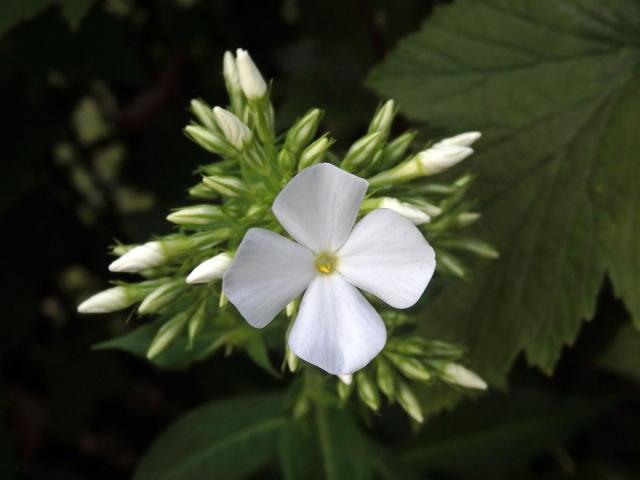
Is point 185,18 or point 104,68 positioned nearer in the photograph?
point 104,68

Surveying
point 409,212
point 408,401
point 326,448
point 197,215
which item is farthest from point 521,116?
point 326,448

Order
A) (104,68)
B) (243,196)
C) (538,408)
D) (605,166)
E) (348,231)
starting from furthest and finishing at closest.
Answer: (538,408) → (104,68) → (605,166) → (243,196) → (348,231)

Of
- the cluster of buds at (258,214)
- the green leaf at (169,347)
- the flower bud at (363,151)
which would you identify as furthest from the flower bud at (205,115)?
the green leaf at (169,347)

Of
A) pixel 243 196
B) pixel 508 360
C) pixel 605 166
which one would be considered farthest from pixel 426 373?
pixel 605 166

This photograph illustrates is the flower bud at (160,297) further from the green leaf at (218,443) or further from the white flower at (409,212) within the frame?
the green leaf at (218,443)

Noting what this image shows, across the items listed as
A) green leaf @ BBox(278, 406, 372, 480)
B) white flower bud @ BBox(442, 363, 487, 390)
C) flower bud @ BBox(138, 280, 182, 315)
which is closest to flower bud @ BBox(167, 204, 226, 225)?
flower bud @ BBox(138, 280, 182, 315)

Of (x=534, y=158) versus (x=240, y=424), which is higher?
(x=534, y=158)

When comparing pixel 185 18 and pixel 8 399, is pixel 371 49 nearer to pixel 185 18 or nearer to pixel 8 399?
pixel 185 18
